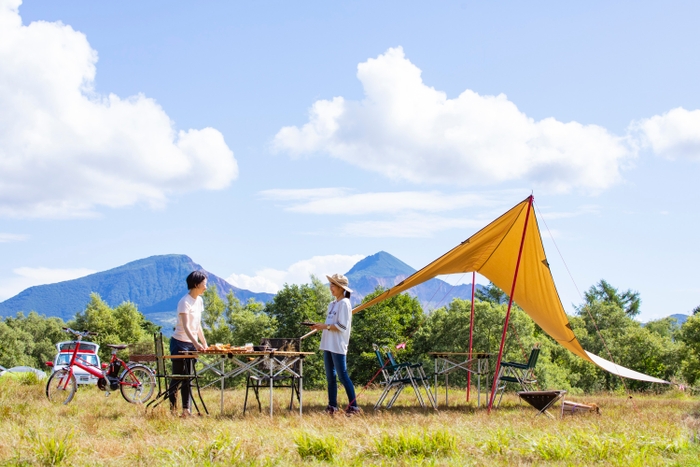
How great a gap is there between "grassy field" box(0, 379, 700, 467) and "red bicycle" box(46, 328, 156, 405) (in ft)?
6.03

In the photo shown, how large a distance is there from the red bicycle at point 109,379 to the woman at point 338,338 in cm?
260

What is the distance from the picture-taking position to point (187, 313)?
5.92 metres

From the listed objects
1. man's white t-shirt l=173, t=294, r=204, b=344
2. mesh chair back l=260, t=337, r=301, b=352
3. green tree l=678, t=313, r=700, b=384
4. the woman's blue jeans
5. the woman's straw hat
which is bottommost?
green tree l=678, t=313, r=700, b=384

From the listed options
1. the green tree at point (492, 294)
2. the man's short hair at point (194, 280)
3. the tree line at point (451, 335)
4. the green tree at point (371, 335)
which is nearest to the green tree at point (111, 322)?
the tree line at point (451, 335)

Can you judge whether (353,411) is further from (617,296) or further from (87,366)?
(617,296)

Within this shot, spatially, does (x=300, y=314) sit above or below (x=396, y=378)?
above

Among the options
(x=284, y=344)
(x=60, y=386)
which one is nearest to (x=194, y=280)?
(x=284, y=344)

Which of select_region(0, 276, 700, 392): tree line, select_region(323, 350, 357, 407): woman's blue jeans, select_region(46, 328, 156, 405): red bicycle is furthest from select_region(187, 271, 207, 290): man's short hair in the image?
select_region(0, 276, 700, 392): tree line

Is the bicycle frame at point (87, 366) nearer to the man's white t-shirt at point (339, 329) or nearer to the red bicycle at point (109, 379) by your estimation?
the red bicycle at point (109, 379)

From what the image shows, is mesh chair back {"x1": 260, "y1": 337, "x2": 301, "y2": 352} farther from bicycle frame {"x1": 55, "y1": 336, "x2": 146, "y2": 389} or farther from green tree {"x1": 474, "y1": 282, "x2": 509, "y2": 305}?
green tree {"x1": 474, "y1": 282, "x2": 509, "y2": 305}

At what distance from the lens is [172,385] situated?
6152 millimetres

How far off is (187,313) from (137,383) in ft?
8.24

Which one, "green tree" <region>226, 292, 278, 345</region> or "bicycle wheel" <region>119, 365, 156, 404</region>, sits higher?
"green tree" <region>226, 292, 278, 345</region>

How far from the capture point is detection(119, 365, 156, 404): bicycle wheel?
25.6 ft
